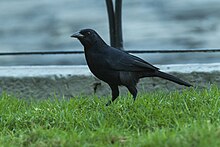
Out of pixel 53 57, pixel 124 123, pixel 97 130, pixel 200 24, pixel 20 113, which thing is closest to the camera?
pixel 97 130

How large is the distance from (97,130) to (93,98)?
4.08 feet

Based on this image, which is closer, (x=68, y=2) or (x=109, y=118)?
(x=109, y=118)

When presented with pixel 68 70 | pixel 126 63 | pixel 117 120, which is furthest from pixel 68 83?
pixel 117 120

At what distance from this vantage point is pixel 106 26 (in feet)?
34.8

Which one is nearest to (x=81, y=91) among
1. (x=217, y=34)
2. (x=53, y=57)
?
(x=53, y=57)

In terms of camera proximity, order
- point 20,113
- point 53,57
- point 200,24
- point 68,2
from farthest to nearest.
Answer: point 68,2
point 200,24
point 53,57
point 20,113

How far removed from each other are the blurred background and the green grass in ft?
9.97

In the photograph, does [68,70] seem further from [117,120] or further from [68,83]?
[117,120]

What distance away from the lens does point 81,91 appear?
21.7 feet

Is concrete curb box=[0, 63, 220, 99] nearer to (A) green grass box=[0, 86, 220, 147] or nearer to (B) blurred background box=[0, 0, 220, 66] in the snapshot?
(A) green grass box=[0, 86, 220, 147]

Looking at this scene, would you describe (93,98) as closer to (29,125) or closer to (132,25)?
(29,125)

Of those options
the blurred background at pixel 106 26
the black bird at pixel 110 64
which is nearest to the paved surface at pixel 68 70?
the black bird at pixel 110 64

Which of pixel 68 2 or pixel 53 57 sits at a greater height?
pixel 68 2

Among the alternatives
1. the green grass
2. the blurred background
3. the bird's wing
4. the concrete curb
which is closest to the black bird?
the bird's wing
